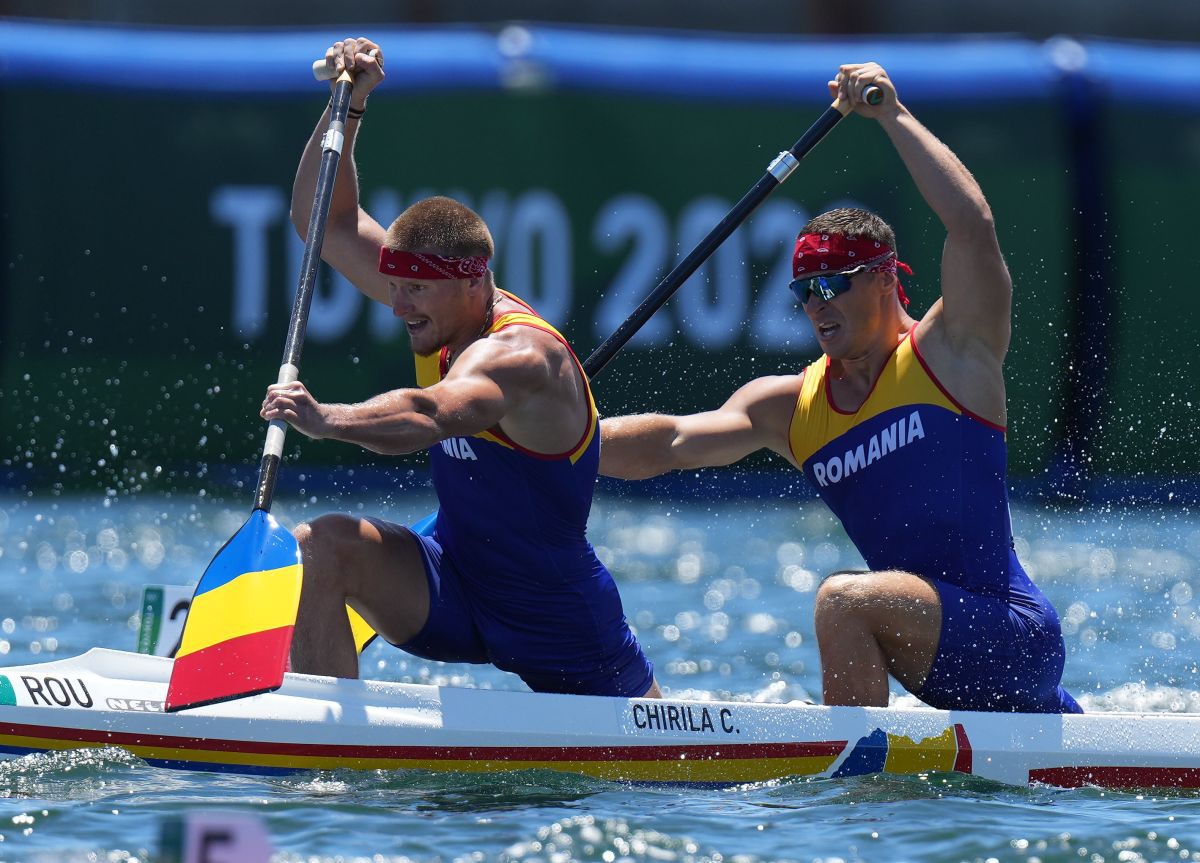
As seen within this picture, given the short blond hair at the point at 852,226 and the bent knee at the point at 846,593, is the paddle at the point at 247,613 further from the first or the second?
the short blond hair at the point at 852,226

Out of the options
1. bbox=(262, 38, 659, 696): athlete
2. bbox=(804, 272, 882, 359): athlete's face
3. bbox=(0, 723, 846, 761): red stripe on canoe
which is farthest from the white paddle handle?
bbox=(0, 723, 846, 761): red stripe on canoe

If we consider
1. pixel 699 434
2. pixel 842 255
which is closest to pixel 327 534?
pixel 699 434

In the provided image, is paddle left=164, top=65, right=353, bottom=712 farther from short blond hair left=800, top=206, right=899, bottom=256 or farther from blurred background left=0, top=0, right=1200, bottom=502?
blurred background left=0, top=0, right=1200, bottom=502

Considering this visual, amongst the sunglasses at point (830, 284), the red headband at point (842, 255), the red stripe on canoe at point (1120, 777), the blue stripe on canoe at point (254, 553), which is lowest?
the red stripe on canoe at point (1120, 777)

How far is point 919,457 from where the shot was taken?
4938 millimetres

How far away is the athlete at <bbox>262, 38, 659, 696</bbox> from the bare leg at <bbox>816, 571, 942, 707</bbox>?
0.58 meters

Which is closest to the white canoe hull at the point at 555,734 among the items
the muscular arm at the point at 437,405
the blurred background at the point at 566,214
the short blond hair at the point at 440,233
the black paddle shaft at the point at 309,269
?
the black paddle shaft at the point at 309,269

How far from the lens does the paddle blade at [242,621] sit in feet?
14.4

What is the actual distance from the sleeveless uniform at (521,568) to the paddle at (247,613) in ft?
1.43

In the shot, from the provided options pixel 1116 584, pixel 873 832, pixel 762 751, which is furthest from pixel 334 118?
pixel 1116 584

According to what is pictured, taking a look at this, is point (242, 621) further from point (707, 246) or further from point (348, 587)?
point (707, 246)

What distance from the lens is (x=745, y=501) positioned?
445 inches

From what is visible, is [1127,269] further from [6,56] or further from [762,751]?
[762,751]

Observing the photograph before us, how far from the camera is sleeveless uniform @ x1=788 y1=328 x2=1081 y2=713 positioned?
4.92 meters
